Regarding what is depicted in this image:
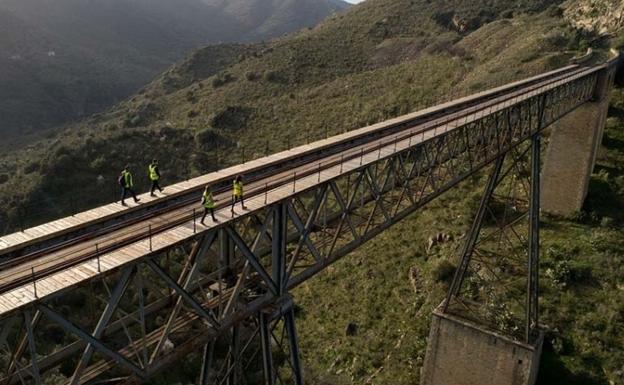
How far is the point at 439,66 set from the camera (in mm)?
57188

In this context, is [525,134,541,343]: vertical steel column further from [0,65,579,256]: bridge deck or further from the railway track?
[0,65,579,256]: bridge deck

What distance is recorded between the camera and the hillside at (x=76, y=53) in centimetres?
8712

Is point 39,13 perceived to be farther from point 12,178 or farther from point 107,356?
point 107,356

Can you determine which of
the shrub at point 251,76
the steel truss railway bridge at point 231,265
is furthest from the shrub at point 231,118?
the steel truss railway bridge at point 231,265

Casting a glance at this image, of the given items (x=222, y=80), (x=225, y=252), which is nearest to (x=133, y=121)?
(x=222, y=80)

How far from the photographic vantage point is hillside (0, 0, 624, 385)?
2559 centimetres

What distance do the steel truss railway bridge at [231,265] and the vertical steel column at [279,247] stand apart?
1.2 inches

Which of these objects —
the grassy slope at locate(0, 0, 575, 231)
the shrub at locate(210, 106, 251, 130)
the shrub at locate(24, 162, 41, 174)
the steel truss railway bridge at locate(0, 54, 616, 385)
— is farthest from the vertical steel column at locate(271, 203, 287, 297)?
the shrub at locate(210, 106, 251, 130)

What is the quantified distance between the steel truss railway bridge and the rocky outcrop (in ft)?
117

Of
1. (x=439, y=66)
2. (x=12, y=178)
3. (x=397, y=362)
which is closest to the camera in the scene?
(x=397, y=362)

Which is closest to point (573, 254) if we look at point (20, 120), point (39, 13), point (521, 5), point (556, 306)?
point (556, 306)

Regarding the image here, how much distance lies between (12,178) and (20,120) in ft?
156

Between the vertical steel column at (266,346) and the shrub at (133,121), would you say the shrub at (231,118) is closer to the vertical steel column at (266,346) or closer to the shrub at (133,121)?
the shrub at (133,121)

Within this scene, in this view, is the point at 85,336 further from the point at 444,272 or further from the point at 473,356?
the point at 444,272
